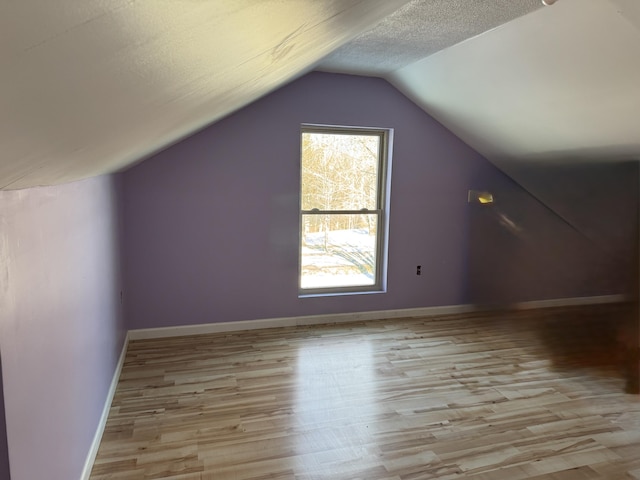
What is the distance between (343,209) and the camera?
4.46m

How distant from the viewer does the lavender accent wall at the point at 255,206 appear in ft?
12.7

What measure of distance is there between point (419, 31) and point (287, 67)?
1.19 metres

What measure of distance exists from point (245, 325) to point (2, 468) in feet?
9.84

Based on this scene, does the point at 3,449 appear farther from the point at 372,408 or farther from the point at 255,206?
the point at 255,206

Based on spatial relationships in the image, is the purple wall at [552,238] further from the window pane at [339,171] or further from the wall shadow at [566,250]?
the window pane at [339,171]

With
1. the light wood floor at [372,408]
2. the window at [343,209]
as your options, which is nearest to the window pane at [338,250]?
the window at [343,209]

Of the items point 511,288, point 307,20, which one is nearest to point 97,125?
point 307,20

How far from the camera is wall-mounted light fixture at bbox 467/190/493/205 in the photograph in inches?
186

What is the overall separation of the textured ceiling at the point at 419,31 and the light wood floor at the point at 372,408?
2.35 metres

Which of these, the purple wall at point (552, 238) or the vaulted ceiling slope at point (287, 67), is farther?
the purple wall at point (552, 238)

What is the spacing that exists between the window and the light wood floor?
58cm

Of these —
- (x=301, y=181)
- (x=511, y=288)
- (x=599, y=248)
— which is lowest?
Answer: (x=511, y=288)

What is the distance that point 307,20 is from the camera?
3.60ft

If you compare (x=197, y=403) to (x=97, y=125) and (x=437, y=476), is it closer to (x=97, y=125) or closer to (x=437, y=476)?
(x=437, y=476)
